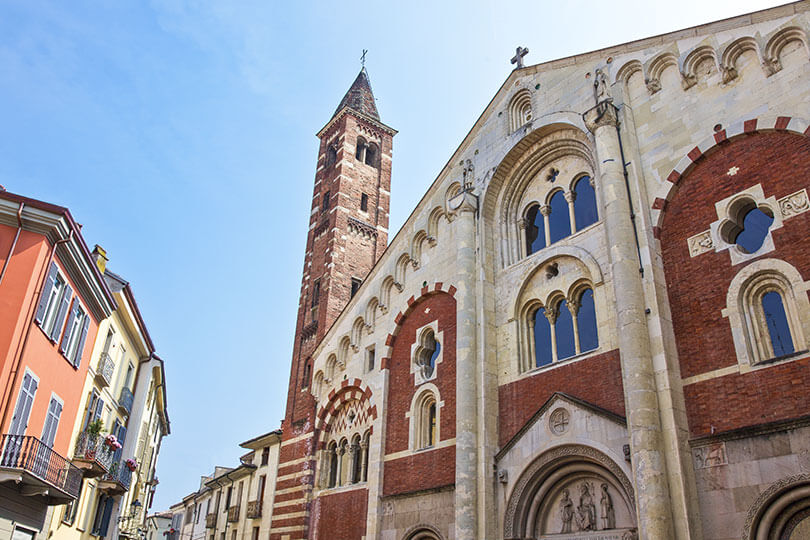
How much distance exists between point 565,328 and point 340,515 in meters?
10.3

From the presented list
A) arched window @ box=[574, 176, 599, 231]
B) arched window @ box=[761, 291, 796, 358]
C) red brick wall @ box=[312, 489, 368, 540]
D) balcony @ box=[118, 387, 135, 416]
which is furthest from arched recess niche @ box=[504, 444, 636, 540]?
balcony @ box=[118, 387, 135, 416]

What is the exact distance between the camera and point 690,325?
42.5 ft

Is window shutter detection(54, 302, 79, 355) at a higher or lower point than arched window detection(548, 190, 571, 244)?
lower

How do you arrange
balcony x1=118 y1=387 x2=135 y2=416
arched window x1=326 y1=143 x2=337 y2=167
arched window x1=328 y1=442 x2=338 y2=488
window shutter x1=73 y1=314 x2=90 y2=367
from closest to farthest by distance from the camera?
window shutter x1=73 y1=314 x2=90 y2=367
arched window x1=328 y1=442 x2=338 y2=488
balcony x1=118 y1=387 x2=135 y2=416
arched window x1=326 y1=143 x2=337 y2=167

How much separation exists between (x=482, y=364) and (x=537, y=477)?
338 cm

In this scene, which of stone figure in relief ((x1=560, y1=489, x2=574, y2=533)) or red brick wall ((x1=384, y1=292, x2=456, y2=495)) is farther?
red brick wall ((x1=384, y1=292, x2=456, y2=495))

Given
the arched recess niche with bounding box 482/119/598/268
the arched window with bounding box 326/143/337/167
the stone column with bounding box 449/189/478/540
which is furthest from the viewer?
the arched window with bounding box 326/143/337/167

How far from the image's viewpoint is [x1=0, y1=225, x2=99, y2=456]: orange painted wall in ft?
44.9

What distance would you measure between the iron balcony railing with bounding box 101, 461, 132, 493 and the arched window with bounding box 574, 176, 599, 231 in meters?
16.3

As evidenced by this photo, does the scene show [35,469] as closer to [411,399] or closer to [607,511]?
[411,399]

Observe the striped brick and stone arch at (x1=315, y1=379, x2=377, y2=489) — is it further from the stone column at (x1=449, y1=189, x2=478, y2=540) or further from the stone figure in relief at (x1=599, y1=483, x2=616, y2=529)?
the stone figure in relief at (x1=599, y1=483, x2=616, y2=529)

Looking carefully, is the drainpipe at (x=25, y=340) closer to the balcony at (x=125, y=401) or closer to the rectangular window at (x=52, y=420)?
the rectangular window at (x=52, y=420)

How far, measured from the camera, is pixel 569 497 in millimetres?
14336

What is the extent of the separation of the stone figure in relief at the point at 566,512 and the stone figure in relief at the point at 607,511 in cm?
85
